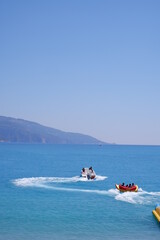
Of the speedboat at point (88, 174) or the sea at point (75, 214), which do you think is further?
the speedboat at point (88, 174)

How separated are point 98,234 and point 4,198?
18.2m

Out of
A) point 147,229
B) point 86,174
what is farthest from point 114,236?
point 86,174

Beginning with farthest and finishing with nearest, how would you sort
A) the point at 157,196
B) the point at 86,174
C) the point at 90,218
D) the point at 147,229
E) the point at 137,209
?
1. the point at 86,174
2. the point at 157,196
3. the point at 137,209
4. the point at 90,218
5. the point at 147,229

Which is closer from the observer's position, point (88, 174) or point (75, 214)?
point (75, 214)

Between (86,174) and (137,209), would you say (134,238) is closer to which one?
(137,209)

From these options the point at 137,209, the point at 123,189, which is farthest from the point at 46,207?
the point at 123,189

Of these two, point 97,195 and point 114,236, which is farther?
point 97,195

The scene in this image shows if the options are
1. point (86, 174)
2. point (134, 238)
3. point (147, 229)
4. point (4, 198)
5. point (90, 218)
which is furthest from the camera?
A: point (86, 174)

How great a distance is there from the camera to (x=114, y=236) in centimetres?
2947

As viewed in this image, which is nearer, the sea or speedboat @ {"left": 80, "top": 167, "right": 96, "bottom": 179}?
the sea

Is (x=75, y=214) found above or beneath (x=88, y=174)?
beneath

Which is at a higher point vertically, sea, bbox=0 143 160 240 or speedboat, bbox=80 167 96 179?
speedboat, bbox=80 167 96 179

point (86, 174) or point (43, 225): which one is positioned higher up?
point (86, 174)

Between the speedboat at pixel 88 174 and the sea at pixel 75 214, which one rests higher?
the speedboat at pixel 88 174
